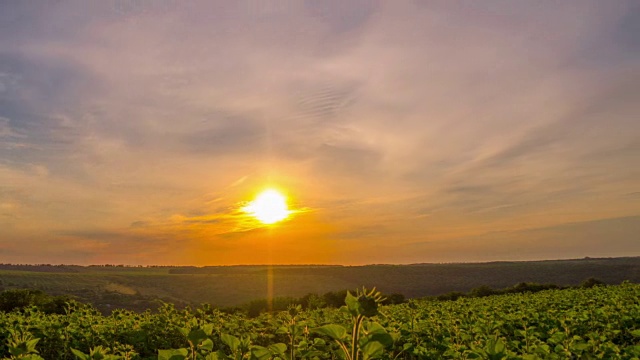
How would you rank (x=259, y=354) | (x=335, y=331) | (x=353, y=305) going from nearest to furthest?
1. (x=353, y=305)
2. (x=335, y=331)
3. (x=259, y=354)

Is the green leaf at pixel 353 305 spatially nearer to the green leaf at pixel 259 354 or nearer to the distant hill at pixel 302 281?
the green leaf at pixel 259 354

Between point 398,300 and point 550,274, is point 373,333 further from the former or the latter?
point 550,274

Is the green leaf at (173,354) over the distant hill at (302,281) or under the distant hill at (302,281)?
over

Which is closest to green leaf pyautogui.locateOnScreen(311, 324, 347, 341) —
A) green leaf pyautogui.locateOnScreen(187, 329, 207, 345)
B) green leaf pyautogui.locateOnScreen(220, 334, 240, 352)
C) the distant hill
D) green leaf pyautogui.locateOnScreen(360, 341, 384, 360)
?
green leaf pyautogui.locateOnScreen(360, 341, 384, 360)

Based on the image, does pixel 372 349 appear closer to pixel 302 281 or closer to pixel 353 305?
pixel 353 305

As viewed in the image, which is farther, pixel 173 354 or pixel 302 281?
pixel 302 281

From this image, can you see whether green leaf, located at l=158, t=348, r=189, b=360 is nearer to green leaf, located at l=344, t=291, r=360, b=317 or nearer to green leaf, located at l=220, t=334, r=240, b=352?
green leaf, located at l=220, t=334, r=240, b=352

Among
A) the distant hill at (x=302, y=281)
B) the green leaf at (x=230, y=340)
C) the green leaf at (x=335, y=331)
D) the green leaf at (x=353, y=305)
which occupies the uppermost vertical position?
the green leaf at (x=353, y=305)

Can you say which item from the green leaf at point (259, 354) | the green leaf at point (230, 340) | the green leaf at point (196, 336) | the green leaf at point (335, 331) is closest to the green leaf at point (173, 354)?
the green leaf at point (196, 336)

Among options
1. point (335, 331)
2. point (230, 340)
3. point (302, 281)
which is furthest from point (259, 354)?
point (302, 281)

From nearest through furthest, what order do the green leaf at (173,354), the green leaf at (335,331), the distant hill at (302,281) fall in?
1. the green leaf at (335,331)
2. the green leaf at (173,354)
3. the distant hill at (302,281)

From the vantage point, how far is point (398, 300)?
141 ft

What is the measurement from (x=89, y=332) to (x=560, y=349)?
9.70m

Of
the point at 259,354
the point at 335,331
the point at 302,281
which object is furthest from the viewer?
the point at 302,281
